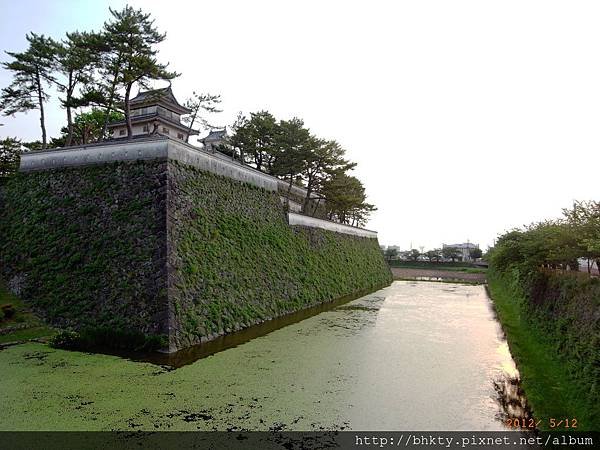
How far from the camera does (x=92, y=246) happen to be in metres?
9.41

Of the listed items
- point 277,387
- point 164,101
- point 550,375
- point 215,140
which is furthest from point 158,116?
point 550,375

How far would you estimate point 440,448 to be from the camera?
13.3ft

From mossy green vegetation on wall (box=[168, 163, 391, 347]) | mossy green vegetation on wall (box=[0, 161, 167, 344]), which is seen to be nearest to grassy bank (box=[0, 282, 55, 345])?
mossy green vegetation on wall (box=[0, 161, 167, 344])

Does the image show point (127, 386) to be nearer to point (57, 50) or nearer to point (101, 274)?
point (101, 274)

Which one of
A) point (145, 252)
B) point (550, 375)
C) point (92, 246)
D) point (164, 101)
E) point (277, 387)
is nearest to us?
point (277, 387)

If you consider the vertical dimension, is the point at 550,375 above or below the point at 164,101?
below

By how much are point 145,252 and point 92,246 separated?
5.65 feet

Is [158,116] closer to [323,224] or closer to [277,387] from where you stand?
[323,224]

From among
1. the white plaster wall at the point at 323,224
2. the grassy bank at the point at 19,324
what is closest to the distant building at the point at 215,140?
the white plaster wall at the point at 323,224

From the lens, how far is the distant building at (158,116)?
61.1ft

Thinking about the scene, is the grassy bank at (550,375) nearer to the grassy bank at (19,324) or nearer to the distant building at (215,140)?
the grassy bank at (19,324)

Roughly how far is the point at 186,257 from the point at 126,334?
7.83 feet

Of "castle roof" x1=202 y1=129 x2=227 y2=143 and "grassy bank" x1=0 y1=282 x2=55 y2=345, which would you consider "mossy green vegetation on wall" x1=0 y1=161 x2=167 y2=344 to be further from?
"castle roof" x1=202 y1=129 x2=227 y2=143

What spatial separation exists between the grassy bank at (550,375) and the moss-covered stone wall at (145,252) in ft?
20.8
